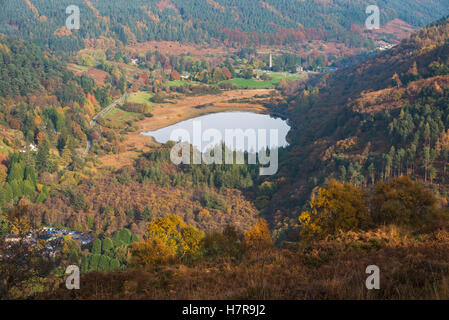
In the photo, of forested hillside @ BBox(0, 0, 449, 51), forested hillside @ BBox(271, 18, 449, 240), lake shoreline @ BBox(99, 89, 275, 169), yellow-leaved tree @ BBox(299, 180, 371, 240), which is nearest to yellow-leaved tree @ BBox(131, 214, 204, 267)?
yellow-leaved tree @ BBox(299, 180, 371, 240)

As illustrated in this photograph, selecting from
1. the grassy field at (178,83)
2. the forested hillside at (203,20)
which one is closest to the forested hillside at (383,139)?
the grassy field at (178,83)

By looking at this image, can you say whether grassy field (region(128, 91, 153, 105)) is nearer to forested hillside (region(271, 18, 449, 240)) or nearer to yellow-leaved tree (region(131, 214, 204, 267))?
forested hillside (region(271, 18, 449, 240))

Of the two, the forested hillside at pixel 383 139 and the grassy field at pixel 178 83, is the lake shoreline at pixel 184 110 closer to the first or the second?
the grassy field at pixel 178 83

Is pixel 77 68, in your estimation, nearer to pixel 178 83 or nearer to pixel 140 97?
pixel 140 97
